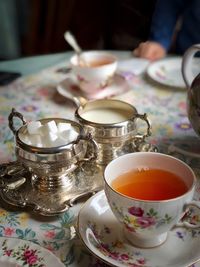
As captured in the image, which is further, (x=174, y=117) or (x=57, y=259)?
(x=174, y=117)

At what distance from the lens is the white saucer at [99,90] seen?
1.02 metres

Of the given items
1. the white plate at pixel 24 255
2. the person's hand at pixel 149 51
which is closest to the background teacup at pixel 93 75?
the person's hand at pixel 149 51

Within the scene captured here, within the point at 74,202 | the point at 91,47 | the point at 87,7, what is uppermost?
the point at 74,202

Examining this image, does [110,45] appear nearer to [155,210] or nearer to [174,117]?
[174,117]

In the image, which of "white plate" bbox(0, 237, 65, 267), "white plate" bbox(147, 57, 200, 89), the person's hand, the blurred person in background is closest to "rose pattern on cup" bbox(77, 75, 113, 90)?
"white plate" bbox(147, 57, 200, 89)

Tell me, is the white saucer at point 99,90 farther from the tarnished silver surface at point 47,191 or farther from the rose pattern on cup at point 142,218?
the rose pattern on cup at point 142,218

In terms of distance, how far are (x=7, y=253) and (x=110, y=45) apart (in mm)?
1422

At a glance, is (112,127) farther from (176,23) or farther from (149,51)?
(176,23)

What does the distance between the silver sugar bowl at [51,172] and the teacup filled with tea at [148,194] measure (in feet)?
0.31

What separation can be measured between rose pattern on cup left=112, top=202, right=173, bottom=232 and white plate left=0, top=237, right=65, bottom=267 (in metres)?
0.09

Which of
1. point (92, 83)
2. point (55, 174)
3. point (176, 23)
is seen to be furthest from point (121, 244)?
point (176, 23)

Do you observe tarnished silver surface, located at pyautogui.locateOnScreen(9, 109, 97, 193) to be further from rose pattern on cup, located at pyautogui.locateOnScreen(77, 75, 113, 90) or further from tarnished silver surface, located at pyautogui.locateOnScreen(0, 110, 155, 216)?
rose pattern on cup, located at pyautogui.locateOnScreen(77, 75, 113, 90)

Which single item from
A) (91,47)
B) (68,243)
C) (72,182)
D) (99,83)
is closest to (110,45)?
(91,47)

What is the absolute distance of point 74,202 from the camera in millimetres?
644
